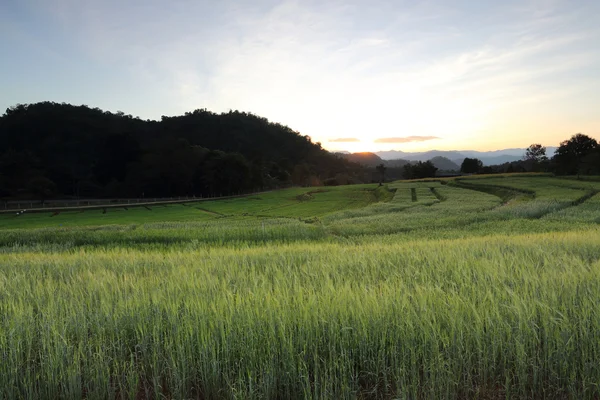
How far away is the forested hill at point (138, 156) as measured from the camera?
2945 inches

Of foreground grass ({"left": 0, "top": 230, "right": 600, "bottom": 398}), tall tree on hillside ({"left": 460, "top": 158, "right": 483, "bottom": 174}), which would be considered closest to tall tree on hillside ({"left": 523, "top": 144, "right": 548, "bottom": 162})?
tall tree on hillside ({"left": 460, "top": 158, "right": 483, "bottom": 174})

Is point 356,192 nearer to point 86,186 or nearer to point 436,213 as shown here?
point 436,213

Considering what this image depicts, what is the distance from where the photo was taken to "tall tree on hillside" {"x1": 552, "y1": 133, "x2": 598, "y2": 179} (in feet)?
239

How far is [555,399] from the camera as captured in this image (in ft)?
9.80

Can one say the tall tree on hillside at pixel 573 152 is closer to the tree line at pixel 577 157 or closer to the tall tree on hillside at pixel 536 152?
the tree line at pixel 577 157

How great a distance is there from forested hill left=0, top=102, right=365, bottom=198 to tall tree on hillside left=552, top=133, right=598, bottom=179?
51190mm

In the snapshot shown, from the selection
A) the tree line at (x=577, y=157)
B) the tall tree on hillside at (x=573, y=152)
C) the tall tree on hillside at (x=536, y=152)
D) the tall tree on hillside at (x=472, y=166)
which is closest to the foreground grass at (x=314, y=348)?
the tree line at (x=577, y=157)

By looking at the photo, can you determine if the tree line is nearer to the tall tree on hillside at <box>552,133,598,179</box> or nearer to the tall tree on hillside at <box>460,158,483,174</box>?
the tall tree on hillside at <box>552,133,598,179</box>

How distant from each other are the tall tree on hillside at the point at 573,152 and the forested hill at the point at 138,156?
51.2 meters

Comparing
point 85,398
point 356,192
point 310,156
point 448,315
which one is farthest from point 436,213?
point 310,156

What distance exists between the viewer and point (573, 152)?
74875mm

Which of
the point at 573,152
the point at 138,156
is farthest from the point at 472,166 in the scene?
the point at 138,156

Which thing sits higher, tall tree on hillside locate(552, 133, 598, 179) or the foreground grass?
tall tree on hillside locate(552, 133, 598, 179)

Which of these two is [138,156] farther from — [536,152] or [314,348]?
[536,152]
